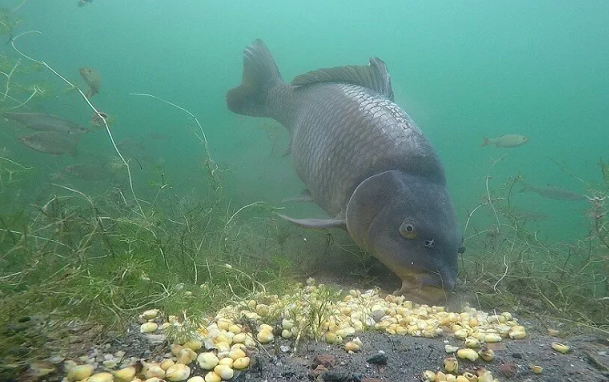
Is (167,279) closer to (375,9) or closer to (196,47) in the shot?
(375,9)

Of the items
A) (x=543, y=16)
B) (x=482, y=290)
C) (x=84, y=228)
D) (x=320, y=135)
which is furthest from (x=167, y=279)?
(x=543, y=16)

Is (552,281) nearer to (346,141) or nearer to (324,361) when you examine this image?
(346,141)

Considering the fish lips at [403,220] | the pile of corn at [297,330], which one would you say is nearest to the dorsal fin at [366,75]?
the fish lips at [403,220]

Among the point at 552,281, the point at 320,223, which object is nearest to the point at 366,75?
the point at 320,223

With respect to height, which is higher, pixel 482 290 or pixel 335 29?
pixel 335 29

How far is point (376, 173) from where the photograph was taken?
16.7 feet

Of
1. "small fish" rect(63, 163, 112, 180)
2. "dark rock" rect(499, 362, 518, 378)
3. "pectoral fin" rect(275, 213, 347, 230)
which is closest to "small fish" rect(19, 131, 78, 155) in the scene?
"small fish" rect(63, 163, 112, 180)

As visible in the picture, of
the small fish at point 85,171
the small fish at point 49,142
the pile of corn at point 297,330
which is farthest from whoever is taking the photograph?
the small fish at point 85,171

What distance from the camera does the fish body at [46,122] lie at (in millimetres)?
6762

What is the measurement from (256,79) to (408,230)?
6.59 m

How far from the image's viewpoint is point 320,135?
6.40 m

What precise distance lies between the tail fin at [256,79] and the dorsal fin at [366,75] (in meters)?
2.48

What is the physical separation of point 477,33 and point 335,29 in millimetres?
33179

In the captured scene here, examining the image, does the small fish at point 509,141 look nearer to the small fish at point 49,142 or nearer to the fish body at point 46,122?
the fish body at point 46,122
